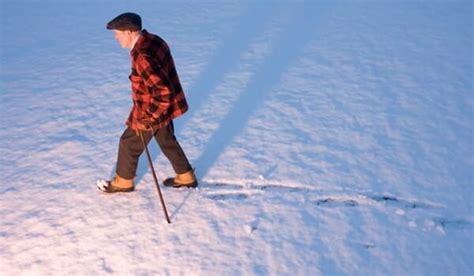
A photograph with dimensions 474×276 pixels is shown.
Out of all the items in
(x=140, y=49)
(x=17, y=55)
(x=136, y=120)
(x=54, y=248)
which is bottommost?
(x=54, y=248)

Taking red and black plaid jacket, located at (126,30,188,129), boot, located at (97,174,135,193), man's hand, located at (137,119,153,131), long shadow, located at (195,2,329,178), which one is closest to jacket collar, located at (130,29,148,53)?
red and black plaid jacket, located at (126,30,188,129)

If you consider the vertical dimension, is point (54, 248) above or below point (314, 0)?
below

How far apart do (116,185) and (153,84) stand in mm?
1008

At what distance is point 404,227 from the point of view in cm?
342

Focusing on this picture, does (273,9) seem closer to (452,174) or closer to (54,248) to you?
(452,174)

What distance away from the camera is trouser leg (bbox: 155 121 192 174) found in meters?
3.34

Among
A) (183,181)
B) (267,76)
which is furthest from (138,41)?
(267,76)

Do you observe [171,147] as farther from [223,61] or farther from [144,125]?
[223,61]

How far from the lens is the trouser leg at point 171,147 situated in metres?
3.34

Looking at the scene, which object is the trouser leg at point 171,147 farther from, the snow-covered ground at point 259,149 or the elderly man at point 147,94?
the snow-covered ground at point 259,149

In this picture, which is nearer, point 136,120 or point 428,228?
point 136,120

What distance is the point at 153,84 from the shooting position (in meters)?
3.01

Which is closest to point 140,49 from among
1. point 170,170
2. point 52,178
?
point 170,170

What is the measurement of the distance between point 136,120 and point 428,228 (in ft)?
6.97
